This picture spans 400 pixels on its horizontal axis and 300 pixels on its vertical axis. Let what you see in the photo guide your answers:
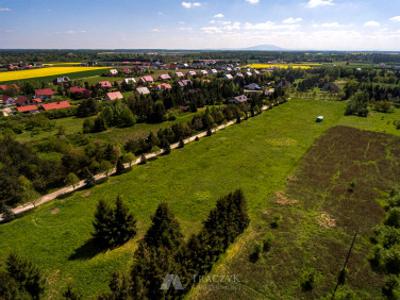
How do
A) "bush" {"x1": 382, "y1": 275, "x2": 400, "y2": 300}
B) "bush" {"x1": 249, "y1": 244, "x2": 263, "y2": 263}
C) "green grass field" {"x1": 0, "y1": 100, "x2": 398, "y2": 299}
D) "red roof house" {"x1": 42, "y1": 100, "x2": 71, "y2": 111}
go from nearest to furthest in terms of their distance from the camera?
"bush" {"x1": 382, "y1": 275, "x2": 400, "y2": 300}
"green grass field" {"x1": 0, "y1": 100, "x2": 398, "y2": 299}
"bush" {"x1": 249, "y1": 244, "x2": 263, "y2": 263}
"red roof house" {"x1": 42, "y1": 100, "x2": 71, "y2": 111}

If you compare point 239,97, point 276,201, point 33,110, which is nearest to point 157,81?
point 239,97

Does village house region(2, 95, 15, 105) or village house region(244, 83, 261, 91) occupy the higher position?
village house region(244, 83, 261, 91)

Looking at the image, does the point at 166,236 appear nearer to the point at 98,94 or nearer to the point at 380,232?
the point at 380,232

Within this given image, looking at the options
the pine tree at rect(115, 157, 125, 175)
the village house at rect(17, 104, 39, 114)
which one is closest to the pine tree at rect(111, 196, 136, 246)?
the pine tree at rect(115, 157, 125, 175)

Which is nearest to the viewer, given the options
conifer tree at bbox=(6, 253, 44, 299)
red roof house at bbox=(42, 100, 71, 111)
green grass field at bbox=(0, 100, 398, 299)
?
conifer tree at bbox=(6, 253, 44, 299)

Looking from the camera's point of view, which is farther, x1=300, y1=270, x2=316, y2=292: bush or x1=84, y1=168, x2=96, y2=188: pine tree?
x1=84, y1=168, x2=96, y2=188: pine tree

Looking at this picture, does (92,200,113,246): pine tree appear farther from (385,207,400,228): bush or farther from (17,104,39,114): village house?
(17,104,39,114): village house

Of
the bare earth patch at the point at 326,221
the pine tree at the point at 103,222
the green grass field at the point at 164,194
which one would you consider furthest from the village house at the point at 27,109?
the bare earth patch at the point at 326,221
